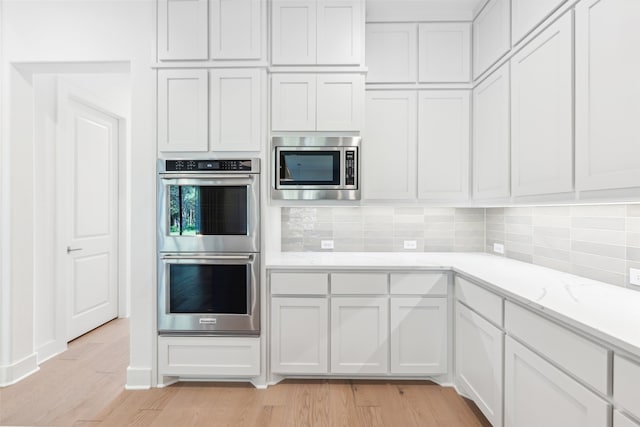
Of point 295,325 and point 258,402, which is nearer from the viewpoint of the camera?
point 258,402

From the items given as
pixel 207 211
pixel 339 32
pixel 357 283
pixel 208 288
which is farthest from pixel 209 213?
pixel 339 32

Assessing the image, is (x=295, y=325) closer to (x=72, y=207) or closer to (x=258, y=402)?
(x=258, y=402)

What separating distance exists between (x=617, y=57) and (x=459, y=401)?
2.13 metres

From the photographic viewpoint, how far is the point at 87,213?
3.49 metres

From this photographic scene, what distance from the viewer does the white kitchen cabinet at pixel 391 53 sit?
277cm

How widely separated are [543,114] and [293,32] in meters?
1.81

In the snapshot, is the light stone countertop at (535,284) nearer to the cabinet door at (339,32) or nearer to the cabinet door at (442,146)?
the cabinet door at (442,146)

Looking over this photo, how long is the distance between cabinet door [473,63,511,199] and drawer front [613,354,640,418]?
4.45 ft

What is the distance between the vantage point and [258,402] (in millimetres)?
2266

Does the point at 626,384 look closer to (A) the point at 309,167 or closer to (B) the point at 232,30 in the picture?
(A) the point at 309,167

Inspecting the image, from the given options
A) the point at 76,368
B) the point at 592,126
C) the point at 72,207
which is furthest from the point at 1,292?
the point at 592,126

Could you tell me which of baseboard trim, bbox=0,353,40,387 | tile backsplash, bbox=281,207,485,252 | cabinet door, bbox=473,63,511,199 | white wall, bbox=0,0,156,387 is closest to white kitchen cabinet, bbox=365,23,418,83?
cabinet door, bbox=473,63,511,199

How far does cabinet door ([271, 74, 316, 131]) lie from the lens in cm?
255

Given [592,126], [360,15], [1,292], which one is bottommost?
[1,292]
